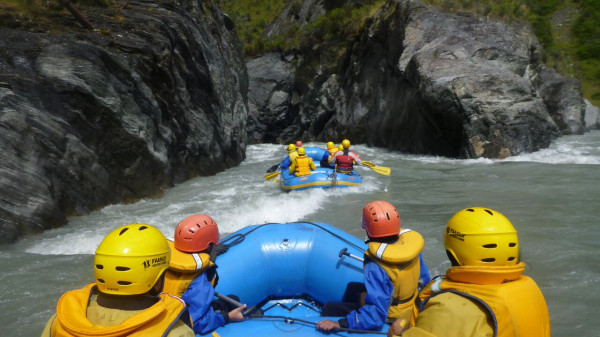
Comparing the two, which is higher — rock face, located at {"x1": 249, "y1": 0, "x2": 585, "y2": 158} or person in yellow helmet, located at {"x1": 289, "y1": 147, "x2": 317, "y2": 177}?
rock face, located at {"x1": 249, "y1": 0, "x2": 585, "y2": 158}

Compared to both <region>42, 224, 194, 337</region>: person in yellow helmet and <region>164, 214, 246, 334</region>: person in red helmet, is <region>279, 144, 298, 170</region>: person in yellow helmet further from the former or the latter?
<region>42, 224, 194, 337</region>: person in yellow helmet

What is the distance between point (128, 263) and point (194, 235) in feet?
3.48

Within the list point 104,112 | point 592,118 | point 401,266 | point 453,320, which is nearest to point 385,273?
point 401,266

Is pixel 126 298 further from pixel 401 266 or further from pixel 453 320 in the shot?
pixel 401 266

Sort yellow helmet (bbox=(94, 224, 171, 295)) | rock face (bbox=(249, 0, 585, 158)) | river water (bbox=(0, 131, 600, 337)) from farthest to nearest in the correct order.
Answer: rock face (bbox=(249, 0, 585, 158)) → river water (bbox=(0, 131, 600, 337)) → yellow helmet (bbox=(94, 224, 171, 295))

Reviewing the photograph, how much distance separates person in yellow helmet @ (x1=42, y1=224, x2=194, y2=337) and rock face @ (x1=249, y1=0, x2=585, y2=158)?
12.4 metres

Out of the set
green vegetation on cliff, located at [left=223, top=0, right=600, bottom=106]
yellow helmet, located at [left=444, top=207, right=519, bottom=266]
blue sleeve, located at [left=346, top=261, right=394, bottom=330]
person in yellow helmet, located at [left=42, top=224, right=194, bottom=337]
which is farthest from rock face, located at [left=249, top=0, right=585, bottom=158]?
person in yellow helmet, located at [left=42, top=224, right=194, bottom=337]

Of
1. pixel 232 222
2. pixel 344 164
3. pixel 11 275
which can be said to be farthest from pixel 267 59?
pixel 11 275

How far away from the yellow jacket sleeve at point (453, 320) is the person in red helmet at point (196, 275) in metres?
1.33

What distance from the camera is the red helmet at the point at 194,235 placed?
2711 millimetres

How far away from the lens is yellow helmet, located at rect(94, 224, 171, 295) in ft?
5.44

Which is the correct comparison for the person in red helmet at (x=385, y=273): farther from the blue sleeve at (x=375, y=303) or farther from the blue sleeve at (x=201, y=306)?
the blue sleeve at (x=201, y=306)

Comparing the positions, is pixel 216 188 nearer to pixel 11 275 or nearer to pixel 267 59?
pixel 11 275

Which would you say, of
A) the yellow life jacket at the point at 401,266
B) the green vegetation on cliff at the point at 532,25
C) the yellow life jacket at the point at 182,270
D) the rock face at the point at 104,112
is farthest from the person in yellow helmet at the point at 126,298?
the green vegetation on cliff at the point at 532,25
